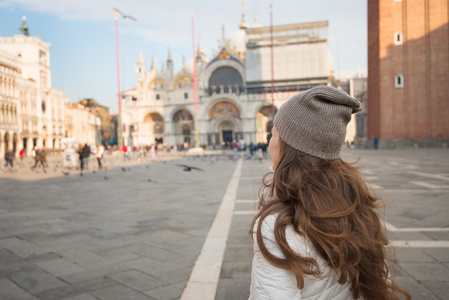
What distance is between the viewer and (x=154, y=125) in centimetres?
5753

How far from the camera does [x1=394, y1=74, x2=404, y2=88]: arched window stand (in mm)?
29062

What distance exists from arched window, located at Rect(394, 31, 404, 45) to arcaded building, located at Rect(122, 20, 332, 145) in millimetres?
19811

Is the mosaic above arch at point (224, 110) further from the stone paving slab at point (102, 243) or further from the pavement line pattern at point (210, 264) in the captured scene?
the pavement line pattern at point (210, 264)

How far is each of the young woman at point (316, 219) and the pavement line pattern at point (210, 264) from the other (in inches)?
77.5

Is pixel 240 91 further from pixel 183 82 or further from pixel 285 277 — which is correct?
pixel 285 277

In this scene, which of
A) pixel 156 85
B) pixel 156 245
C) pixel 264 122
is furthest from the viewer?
pixel 156 85

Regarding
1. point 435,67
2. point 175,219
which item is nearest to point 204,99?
point 435,67

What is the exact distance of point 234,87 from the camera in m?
56.1

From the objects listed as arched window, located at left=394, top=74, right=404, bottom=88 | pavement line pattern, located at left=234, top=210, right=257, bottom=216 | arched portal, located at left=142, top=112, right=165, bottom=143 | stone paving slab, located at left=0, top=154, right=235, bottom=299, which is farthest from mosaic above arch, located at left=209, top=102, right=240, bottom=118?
pavement line pattern, located at left=234, top=210, right=257, bottom=216

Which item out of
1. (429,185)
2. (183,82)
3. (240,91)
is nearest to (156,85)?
(183,82)

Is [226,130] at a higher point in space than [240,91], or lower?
lower

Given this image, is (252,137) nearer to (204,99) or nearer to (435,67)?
(204,99)

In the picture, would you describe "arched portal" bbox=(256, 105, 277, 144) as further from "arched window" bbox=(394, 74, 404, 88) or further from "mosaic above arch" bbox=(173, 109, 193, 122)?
"arched window" bbox=(394, 74, 404, 88)

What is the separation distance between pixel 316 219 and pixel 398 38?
32.7 metres
